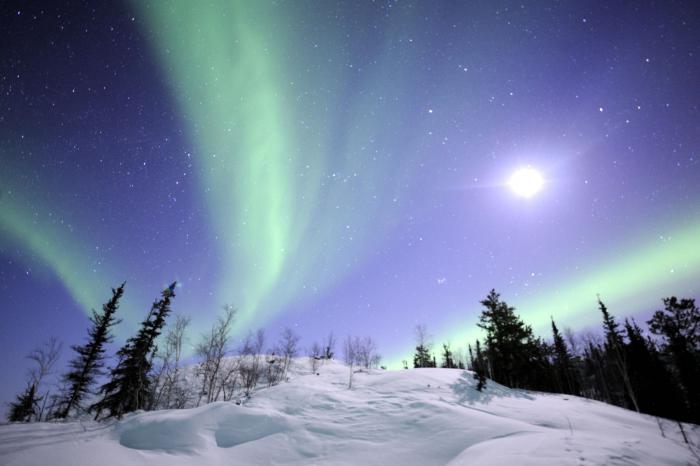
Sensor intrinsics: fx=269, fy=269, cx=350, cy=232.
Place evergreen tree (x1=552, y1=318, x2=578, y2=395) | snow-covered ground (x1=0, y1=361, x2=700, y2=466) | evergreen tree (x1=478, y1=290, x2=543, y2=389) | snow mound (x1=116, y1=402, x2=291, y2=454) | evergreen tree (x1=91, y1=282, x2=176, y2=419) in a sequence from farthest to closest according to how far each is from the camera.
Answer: evergreen tree (x1=552, y1=318, x2=578, y2=395)
evergreen tree (x1=478, y1=290, x2=543, y2=389)
evergreen tree (x1=91, y1=282, x2=176, y2=419)
snow mound (x1=116, y1=402, x2=291, y2=454)
snow-covered ground (x1=0, y1=361, x2=700, y2=466)

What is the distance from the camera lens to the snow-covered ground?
7.28m

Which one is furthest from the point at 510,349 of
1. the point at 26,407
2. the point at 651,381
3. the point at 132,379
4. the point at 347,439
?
the point at 26,407

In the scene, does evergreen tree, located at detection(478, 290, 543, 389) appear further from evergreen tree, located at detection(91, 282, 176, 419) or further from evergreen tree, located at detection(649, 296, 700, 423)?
evergreen tree, located at detection(91, 282, 176, 419)

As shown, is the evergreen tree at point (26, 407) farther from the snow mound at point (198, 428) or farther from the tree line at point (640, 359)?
the tree line at point (640, 359)

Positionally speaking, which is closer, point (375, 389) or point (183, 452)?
point (183, 452)

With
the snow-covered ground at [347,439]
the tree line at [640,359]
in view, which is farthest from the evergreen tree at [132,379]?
the tree line at [640,359]

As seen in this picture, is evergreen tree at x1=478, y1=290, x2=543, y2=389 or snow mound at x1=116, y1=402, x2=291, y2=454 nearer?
snow mound at x1=116, y1=402, x2=291, y2=454

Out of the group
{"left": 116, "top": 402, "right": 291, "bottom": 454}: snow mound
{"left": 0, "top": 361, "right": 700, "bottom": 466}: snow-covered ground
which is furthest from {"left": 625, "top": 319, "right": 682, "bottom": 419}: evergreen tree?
{"left": 116, "top": 402, "right": 291, "bottom": 454}: snow mound

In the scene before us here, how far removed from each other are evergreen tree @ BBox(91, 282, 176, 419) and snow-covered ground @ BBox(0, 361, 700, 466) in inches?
408

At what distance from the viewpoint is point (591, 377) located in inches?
1988

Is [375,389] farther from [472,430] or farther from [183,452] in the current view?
[183,452]

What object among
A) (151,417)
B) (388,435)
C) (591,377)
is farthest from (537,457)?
(591,377)

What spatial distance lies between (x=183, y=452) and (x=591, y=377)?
68.8m

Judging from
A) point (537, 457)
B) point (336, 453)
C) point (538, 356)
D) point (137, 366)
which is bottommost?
point (336, 453)
